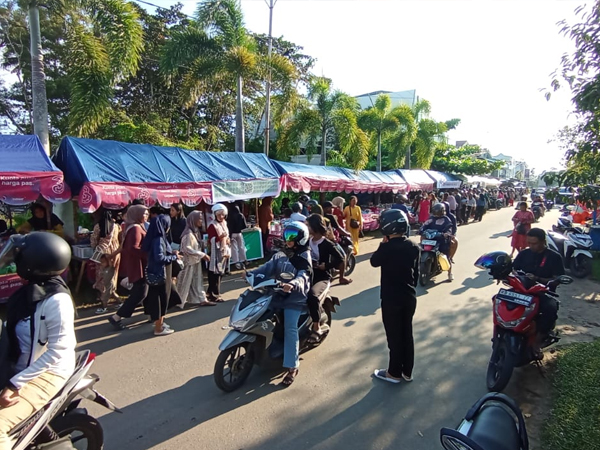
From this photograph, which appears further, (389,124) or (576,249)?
(389,124)

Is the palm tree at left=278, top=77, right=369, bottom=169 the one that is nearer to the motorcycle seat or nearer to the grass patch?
the grass patch

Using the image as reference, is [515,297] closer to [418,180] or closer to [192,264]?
[192,264]

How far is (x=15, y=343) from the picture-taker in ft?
7.22

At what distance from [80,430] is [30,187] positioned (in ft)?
16.5

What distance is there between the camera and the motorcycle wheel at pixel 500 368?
12.2 ft

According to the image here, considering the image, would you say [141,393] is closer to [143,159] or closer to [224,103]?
[143,159]

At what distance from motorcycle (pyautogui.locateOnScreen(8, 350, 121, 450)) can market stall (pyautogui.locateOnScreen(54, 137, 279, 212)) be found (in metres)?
4.71

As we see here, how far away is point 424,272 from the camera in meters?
7.67

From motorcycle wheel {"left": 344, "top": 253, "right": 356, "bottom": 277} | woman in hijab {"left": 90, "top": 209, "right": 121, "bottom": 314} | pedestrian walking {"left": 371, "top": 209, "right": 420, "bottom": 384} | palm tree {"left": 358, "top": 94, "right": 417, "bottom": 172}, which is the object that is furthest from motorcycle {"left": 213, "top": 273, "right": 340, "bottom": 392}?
palm tree {"left": 358, "top": 94, "right": 417, "bottom": 172}

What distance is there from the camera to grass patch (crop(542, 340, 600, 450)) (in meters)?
3.01

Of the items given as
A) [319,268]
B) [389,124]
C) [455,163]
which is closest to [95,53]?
[319,268]

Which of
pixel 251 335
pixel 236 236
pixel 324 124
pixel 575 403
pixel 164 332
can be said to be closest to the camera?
pixel 575 403

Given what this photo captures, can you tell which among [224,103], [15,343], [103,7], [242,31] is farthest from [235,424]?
[224,103]

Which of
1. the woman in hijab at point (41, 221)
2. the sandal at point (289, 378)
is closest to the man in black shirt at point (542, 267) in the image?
the sandal at point (289, 378)
